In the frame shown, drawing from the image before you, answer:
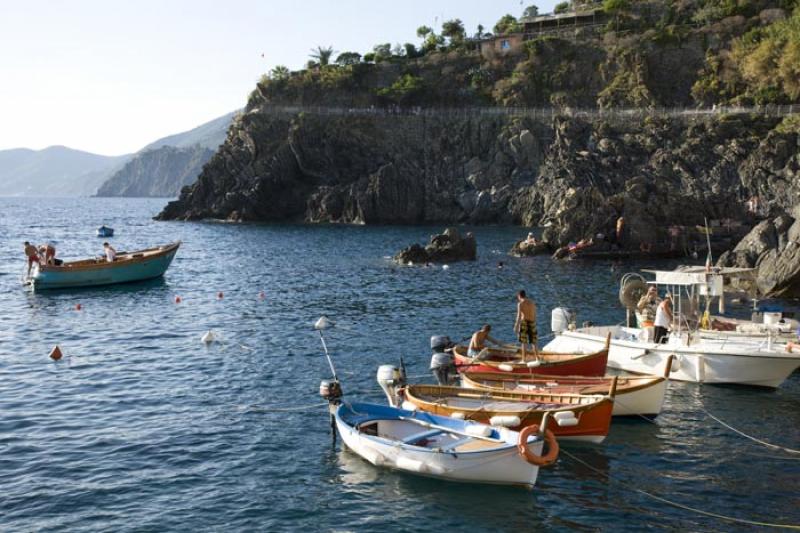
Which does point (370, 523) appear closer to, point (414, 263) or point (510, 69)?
point (414, 263)

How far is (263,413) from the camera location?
2411cm

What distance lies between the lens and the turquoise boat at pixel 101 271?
50.0m

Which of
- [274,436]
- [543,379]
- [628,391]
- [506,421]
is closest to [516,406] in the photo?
[506,421]

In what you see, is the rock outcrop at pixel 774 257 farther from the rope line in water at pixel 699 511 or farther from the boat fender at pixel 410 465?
the boat fender at pixel 410 465

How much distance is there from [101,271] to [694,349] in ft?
131

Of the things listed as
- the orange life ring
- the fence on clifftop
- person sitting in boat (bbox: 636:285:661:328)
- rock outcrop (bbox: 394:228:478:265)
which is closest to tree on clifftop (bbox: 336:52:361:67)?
the fence on clifftop

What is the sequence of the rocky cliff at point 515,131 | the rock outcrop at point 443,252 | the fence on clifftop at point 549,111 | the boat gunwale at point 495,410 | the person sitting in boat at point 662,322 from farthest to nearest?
the fence on clifftop at point 549,111 → the rocky cliff at point 515,131 → the rock outcrop at point 443,252 → the person sitting in boat at point 662,322 → the boat gunwale at point 495,410

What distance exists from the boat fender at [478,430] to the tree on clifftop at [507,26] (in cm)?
12955

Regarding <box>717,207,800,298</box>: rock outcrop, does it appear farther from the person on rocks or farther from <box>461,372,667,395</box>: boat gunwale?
<box>461,372,667,395</box>: boat gunwale

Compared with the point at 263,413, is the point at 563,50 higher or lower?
higher

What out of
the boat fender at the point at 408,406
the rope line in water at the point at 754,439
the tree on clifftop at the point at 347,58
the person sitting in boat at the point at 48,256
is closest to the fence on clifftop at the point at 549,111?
the tree on clifftop at the point at 347,58

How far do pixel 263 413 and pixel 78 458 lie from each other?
5810 millimetres

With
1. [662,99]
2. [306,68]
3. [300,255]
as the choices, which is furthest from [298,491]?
[306,68]

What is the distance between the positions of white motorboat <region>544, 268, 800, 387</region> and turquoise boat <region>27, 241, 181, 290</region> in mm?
33122
